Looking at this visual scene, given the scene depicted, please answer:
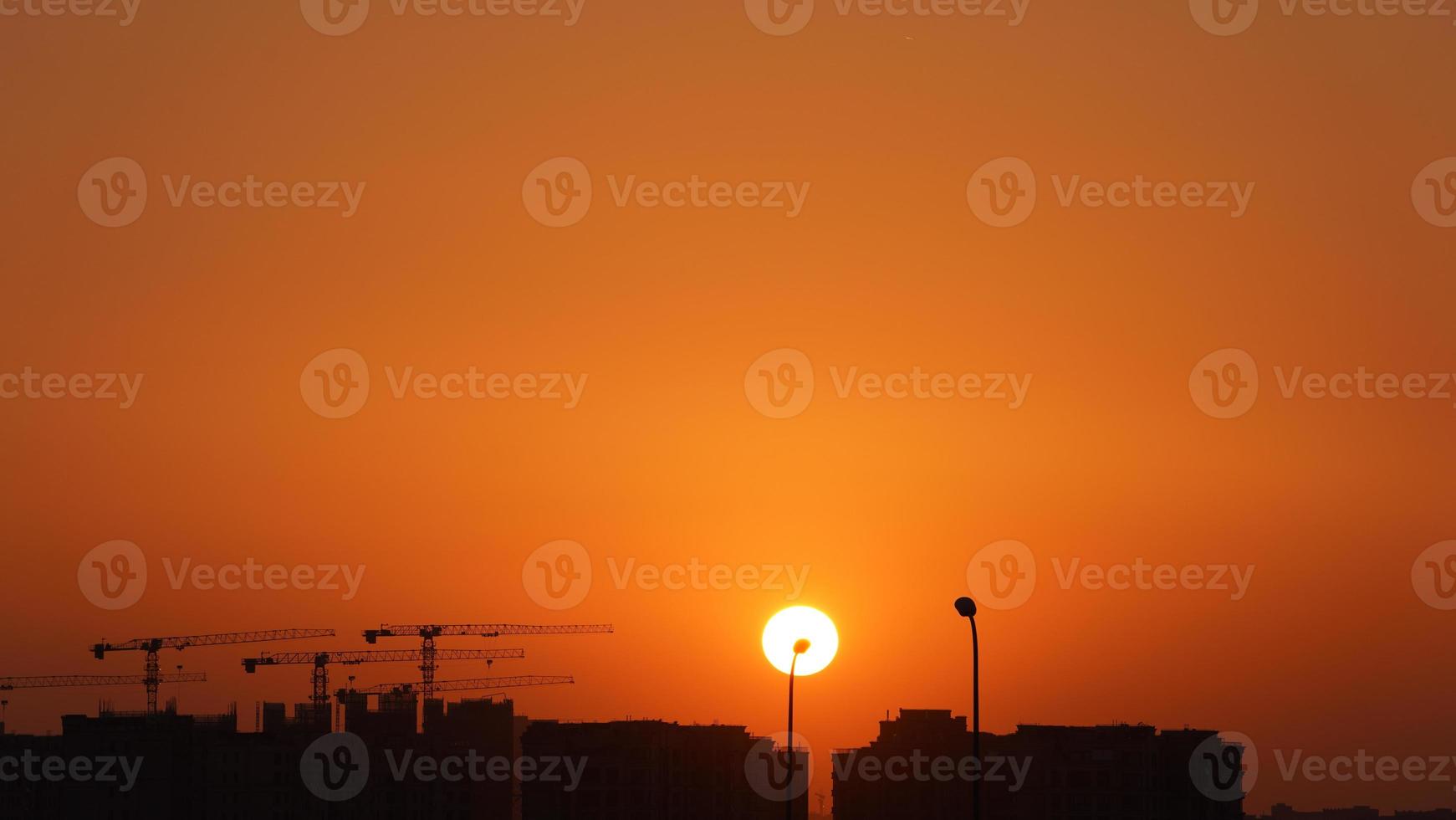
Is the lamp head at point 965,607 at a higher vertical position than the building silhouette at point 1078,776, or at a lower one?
higher

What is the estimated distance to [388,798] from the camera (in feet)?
466

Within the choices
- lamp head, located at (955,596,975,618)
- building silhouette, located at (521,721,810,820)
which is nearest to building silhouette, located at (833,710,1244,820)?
building silhouette, located at (521,721,810,820)

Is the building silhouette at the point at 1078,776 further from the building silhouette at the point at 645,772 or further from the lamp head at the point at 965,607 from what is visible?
the lamp head at the point at 965,607

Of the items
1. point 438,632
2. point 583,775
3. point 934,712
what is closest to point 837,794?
point 934,712

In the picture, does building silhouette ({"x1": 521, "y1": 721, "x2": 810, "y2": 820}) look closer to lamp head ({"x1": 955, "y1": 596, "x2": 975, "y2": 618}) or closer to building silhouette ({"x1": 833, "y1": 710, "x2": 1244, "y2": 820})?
building silhouette ({"x1": 833, "y1": 710, "x2": 1244, "y2": 820})

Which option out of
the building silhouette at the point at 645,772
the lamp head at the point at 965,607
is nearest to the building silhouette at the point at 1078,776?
the building silhouette at the point at 645,772

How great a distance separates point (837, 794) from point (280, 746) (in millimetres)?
46977

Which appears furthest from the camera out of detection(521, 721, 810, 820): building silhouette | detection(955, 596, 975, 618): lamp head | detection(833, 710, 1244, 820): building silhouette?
detection(521, 721, 810, 820): building silhouette

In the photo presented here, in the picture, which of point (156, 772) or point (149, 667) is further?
point (149, 667)

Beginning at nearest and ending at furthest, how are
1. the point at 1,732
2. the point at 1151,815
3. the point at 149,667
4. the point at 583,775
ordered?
the point at 1151,815, the point at 583,775, the point at 1,732, the point at 149,667

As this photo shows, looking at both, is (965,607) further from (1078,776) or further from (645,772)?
(645,772)

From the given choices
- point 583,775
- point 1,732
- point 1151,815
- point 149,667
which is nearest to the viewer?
point 1151,815

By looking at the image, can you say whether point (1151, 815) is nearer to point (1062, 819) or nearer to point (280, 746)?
point (1062, 819)

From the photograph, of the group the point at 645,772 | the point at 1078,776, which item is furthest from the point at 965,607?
the point at 645,772
